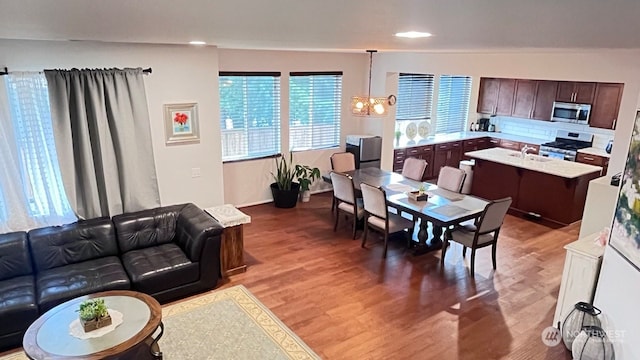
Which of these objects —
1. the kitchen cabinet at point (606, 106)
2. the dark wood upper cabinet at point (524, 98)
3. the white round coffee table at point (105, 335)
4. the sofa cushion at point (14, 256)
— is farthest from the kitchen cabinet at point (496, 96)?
the sofa cushion at point (14, 256)

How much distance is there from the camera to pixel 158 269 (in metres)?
4.33

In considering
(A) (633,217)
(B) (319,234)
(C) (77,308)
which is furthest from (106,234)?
(A) (633,217)

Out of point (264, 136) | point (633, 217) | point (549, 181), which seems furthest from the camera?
point (264, 136)

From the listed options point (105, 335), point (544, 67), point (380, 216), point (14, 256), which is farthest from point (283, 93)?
point (105, 335)

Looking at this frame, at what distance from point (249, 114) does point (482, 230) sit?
4.15 metres

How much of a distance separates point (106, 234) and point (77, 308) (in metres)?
1.22

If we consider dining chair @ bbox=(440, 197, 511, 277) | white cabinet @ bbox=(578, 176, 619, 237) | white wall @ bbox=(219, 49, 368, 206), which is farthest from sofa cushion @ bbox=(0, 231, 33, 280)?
white cabinet @ bbox=(578, 176, 619, 237)

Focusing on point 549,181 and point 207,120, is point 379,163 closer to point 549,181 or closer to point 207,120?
point 549,181

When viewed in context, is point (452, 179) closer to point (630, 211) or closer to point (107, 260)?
point (630, 211)

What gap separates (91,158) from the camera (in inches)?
182

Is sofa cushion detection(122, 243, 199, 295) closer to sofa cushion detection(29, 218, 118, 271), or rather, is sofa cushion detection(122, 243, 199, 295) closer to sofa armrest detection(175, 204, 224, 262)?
sofa armrest detection(175, 204, 224, 262)

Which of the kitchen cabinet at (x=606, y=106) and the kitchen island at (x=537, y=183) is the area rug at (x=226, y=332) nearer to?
the kitchen island at (x=537, y=183)

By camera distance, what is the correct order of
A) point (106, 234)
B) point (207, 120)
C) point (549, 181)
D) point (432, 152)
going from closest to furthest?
1. point (106, 234)
2. point (207, 120)
3. point (549, 181)
4. point (432, 152)

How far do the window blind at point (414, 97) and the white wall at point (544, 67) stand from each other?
1.27 meters
